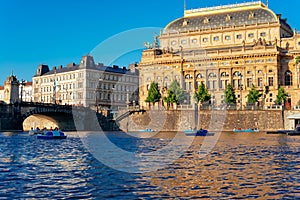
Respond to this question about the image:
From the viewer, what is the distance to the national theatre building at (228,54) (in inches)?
4599

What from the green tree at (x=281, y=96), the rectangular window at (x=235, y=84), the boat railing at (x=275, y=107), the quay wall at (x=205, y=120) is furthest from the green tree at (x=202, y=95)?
the green tree at (x=281, y=96)

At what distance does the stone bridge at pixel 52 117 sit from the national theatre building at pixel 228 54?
19.3 m

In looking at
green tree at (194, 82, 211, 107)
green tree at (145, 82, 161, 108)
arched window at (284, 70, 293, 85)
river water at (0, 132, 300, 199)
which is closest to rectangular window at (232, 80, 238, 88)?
green tree at (194, 82, 211, 107)

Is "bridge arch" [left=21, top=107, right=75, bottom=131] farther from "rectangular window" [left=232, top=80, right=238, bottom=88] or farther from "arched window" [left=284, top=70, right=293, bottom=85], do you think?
"arched window" [left=284, top=70, right=293, bottom=85]

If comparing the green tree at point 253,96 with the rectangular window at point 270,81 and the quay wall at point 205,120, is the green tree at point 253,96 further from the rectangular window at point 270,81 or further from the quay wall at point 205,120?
the rectangular window at point 270,81

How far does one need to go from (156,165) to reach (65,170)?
254 inches

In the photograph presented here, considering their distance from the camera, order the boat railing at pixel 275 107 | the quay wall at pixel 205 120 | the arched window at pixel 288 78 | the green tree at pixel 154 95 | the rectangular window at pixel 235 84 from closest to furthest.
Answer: the quay wall at pixel 205 120 < the boat railing at pixel 275 107 < the arched window at pixel 288 78 < the green tree at pixel 154 95 < the rectangular window at pixel 235 84

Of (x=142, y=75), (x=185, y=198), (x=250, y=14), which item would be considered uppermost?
(x=250, y=14)

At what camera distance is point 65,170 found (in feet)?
90.8

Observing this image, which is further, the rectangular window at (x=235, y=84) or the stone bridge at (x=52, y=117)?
the rectangular window at (x=235, y=84)

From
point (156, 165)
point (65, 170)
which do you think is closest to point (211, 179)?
point (156, 165)

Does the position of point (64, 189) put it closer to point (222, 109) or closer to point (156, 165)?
point (156, 165)

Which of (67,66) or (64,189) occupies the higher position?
(67,66)

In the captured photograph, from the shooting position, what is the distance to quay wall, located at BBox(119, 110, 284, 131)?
344 ft
